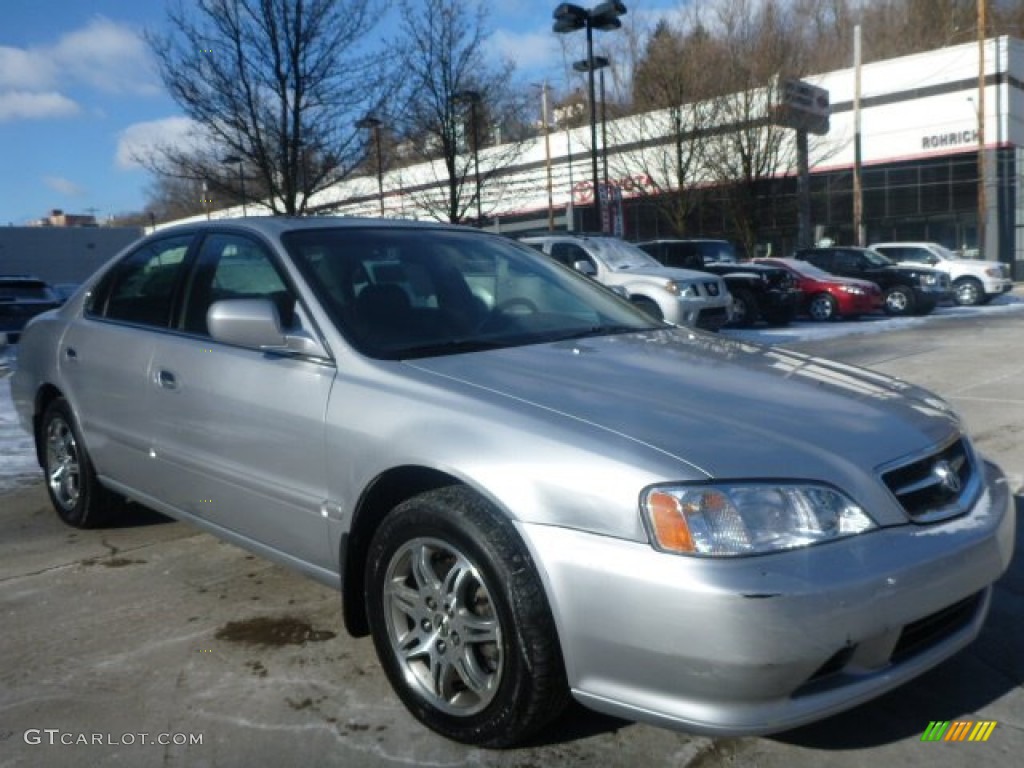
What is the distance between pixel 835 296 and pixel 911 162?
17509 mm

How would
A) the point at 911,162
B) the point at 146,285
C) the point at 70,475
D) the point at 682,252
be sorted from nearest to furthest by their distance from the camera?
1. the point at 146,285
2. the point at 70,475
3. the point at 682,252
4. the point at 911,162

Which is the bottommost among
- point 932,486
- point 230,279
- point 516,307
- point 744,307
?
point 744,307

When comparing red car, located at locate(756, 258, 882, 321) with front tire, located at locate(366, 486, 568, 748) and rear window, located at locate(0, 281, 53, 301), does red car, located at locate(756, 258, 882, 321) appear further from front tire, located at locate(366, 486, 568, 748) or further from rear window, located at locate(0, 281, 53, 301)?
front tire, located at locate(366, 486, 568, 748)

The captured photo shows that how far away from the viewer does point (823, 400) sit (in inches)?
110

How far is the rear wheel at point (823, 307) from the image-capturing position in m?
17.2

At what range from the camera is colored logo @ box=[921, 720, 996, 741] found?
8.38ft

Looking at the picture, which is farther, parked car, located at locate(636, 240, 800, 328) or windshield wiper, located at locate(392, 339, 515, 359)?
parked car, located at locate(636, 240, 800, 328)

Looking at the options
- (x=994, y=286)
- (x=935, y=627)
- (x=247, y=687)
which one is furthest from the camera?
(x=994, y=286)

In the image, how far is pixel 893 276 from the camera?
1892 cm

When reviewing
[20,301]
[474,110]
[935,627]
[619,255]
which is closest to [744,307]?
[619,255]

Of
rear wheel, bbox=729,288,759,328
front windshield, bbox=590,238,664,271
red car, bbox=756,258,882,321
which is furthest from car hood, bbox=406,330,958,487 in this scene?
red car, bbox=756,258,882,321

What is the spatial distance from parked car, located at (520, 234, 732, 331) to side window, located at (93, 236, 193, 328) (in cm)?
853

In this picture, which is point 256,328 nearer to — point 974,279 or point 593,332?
point 593,332

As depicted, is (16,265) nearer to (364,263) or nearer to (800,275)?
(800,275)
